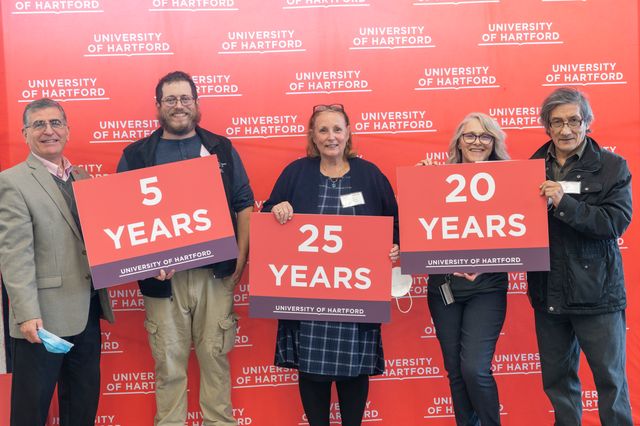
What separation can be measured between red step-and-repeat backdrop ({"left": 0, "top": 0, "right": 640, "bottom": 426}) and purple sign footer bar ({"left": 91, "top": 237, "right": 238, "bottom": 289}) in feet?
2.30

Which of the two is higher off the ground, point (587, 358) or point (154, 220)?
point (154, 220)

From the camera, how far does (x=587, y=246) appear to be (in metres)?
2.51

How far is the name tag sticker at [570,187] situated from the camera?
8.27 feet

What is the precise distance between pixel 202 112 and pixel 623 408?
2.56 m

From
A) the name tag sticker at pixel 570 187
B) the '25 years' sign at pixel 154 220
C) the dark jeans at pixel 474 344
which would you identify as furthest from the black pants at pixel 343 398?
the name tag sticker at pixel 570 187

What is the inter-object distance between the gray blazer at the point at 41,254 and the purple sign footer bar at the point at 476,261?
1476mm

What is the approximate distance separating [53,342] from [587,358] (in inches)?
90.6

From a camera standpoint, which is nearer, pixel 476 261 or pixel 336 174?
pixel 476 261

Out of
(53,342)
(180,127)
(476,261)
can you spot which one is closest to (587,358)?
(476,261)

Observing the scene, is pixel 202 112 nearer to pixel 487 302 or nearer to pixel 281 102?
pixel 281 102

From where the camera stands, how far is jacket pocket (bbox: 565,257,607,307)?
247 centimetres

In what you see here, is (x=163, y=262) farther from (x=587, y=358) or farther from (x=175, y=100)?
(x=587, y=358)

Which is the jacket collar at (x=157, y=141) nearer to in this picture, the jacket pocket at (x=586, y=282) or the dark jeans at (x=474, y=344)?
the dark jeans at (x=474, y=344)

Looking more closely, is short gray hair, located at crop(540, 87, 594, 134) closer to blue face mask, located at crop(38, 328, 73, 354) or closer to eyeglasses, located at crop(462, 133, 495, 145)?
eyeglasses, located at crop(462, 133, 495, 145)
